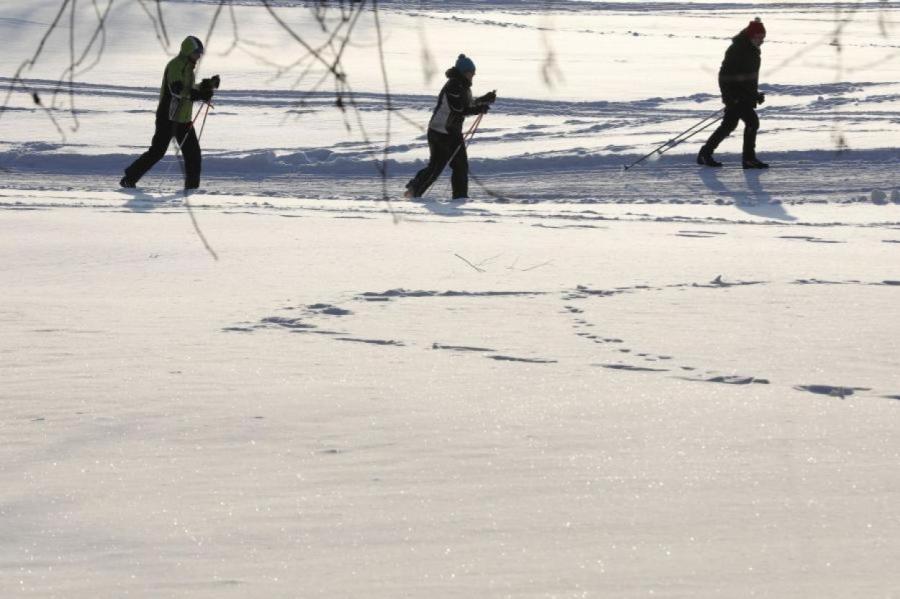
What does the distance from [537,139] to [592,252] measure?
19.7ft

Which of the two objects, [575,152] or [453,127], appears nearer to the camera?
[453,127]

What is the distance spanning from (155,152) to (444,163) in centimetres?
225

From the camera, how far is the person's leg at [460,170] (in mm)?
11266

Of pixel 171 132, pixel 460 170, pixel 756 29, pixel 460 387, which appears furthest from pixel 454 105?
pixel 460 387

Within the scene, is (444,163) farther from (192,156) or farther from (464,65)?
(192,156)

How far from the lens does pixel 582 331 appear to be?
5.70m

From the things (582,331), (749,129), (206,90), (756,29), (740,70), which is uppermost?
(756,29)

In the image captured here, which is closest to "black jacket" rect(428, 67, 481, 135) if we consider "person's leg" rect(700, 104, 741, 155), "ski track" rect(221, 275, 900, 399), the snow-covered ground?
the snow-covered ground

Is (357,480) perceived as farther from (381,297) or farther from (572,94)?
(572,94)

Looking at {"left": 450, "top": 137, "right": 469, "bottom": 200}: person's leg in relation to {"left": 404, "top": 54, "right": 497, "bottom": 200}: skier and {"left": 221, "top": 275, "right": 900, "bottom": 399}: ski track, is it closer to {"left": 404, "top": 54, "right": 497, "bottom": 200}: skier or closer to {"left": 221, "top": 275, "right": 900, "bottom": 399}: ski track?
{"left": 404, "top": 54, "right": 497, "bottom": 200}: skier

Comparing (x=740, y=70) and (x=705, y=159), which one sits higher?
(x=740, y=70)

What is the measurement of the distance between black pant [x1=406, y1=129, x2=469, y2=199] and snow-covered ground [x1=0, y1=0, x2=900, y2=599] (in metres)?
0.35

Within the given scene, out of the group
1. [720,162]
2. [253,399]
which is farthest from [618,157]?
[253,399]

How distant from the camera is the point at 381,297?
21.4ft
